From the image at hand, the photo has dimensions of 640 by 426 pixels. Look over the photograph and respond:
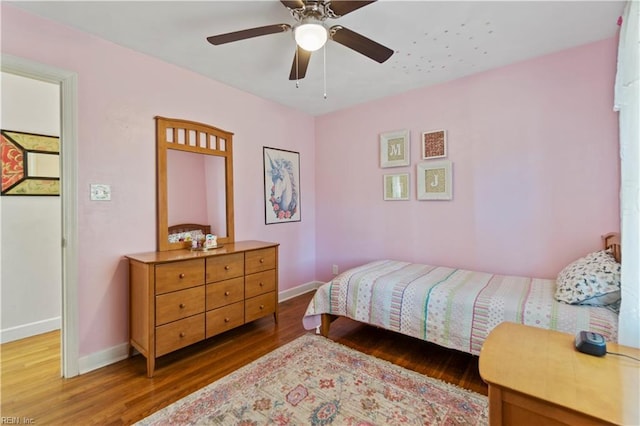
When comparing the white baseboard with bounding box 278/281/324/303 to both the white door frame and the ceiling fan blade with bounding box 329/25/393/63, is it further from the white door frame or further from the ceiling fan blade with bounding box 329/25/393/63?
the ceiling fan blade with bounding box 329/25/393/63

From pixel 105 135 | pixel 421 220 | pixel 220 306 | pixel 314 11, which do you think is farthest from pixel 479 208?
pixel 105 135

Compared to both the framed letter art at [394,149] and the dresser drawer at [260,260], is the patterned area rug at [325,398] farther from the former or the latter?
the framed letter art at [394,149]

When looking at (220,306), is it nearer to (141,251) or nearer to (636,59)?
(141,251)

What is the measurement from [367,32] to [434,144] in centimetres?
144

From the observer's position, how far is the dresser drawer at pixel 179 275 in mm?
2089

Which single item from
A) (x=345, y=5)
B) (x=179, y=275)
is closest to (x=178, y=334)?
(x=179, y=275)

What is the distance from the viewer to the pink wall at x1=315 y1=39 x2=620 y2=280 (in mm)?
2318

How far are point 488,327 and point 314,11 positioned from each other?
229 cm

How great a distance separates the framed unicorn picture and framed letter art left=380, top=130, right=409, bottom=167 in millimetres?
1163

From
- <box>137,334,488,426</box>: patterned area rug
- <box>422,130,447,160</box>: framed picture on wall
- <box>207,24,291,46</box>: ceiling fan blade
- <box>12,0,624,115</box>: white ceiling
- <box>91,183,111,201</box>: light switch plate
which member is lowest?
<box>137,334,488,426</box>: patterned area rug

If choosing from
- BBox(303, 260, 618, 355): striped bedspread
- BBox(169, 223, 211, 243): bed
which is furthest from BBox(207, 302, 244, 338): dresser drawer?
BBox(169, 223, 211, 243): bed

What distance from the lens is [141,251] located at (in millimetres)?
2428

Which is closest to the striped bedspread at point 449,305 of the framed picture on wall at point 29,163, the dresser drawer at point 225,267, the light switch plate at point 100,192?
the dresser drawer at point 225,267

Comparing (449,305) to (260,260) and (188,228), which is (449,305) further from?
(188,228)
